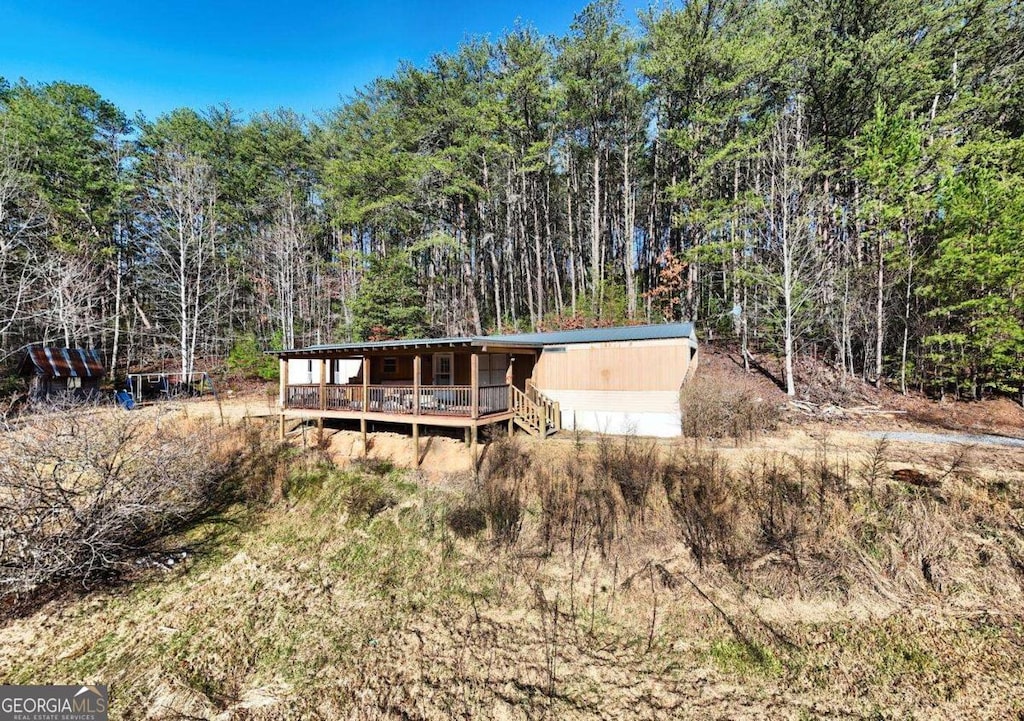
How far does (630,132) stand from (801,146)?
8.07 metres

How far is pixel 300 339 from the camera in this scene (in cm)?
2536

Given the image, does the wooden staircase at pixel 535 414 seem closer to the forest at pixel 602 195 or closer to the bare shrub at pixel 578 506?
the bare shrub at pixel 578 506

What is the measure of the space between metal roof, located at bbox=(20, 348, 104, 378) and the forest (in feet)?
3.57

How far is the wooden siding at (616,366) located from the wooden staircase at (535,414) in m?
0.70

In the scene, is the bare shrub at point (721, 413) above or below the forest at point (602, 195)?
below

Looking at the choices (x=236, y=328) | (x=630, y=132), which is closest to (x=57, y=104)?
(x=236, y=328)

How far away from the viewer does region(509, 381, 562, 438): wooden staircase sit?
10797mm

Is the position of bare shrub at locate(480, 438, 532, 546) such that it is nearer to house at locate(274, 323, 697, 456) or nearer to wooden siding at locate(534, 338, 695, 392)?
house at locate(274, 323, 697, 456)

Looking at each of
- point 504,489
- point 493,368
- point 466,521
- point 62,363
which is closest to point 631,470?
point 504,489

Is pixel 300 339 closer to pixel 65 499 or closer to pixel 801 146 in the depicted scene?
pixel 65 499

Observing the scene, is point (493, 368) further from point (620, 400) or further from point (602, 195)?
point (602, 195)

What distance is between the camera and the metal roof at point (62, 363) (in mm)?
16000

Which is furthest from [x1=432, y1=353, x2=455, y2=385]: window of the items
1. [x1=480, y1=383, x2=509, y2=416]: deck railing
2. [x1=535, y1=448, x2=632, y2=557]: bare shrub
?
[x1=535, y1=448, x2=632, y2=557]: bare shrub

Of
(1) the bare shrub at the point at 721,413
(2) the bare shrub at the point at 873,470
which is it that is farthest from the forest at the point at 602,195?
(2) the bare shrub at the point at 873,470
